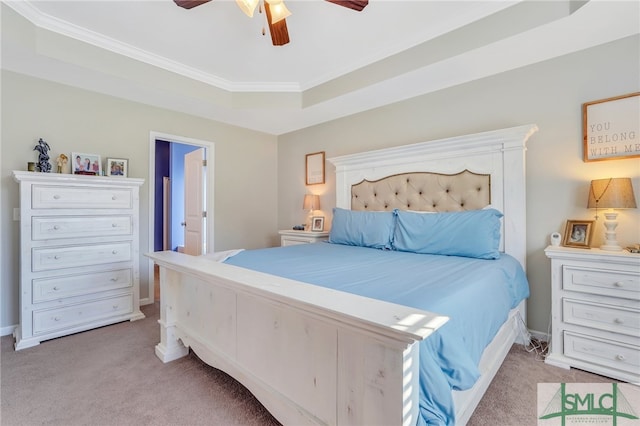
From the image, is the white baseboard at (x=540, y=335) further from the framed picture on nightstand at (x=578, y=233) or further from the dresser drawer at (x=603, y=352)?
the framed picture on nightstand at (x=578, y=233)

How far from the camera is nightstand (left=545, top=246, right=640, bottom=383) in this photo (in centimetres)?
170

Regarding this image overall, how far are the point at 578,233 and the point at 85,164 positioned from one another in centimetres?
424

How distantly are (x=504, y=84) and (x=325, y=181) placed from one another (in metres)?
2.20

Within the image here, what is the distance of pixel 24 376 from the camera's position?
1.80m

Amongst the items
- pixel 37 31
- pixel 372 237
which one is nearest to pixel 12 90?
pixel 37 31

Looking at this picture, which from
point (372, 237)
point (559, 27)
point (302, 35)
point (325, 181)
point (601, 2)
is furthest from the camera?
point (325, 181)

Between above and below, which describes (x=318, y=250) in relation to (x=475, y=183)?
below

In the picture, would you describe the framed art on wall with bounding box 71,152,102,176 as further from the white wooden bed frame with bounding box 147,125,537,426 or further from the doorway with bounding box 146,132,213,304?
the doorway with bounding box 146,132,213,304

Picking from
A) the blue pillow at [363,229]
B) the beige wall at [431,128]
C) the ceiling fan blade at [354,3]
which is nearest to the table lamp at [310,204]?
the beige wall at [431,128]

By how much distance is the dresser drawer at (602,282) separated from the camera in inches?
66.7

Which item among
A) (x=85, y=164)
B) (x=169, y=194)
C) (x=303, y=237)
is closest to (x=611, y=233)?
(x=303, y=237)

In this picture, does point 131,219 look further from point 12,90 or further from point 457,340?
point 457,340

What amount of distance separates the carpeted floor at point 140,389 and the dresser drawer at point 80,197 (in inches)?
44.1

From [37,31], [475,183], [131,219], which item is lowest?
[131,219]
